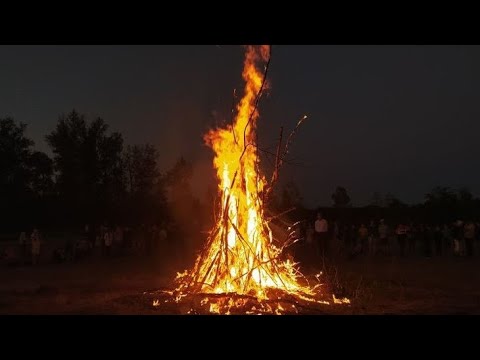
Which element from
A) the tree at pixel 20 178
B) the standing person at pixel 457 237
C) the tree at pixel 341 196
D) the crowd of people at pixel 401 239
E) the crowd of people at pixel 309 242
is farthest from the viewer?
the tree at pixel 341 196

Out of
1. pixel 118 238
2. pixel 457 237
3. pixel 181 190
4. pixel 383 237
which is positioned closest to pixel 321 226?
pixel 383 237

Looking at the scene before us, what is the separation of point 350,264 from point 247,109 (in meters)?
7.96

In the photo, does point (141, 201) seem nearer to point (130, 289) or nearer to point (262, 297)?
point (130, 289)

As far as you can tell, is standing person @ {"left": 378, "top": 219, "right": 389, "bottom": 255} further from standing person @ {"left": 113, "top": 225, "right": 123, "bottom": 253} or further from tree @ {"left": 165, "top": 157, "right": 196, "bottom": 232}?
tree @ {"left": 165, "top": 157, "right": 196, "bottom": 232}

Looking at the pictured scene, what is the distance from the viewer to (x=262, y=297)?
8.08m

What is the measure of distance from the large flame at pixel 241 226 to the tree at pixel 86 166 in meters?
28.8

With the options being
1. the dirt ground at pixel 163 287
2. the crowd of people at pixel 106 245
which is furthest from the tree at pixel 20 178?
the dirt ground at pixel 163 287

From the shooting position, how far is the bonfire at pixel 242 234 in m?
8.49

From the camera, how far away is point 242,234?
8867 millimetres

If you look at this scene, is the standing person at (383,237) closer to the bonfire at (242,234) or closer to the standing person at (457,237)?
the standing person at (457,237)

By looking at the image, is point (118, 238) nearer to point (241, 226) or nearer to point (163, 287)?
point (163, 287)

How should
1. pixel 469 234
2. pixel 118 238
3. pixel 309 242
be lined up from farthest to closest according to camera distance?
pixel 118 238 < pixel 309 242 < pixel 469 234

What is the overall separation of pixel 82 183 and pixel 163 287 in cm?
2823

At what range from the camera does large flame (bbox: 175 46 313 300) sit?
8.55m
